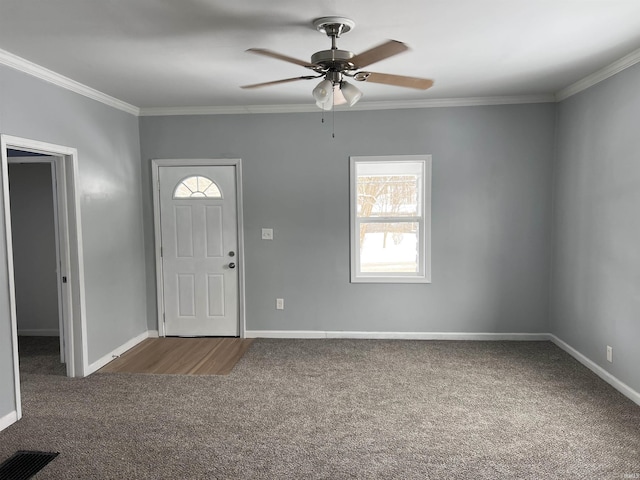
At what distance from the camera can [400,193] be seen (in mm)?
4762

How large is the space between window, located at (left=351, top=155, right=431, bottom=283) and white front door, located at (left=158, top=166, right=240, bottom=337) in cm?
134

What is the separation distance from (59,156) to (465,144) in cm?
376

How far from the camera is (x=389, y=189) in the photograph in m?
4.78

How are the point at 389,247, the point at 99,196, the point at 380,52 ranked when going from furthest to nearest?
the point at 389,247 → the point at 99,196 → the point at 380,52

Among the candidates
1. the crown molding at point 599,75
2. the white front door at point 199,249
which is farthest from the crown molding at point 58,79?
the crown molding at point 599,75

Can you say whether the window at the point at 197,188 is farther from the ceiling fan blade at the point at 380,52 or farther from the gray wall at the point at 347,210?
the ceiling fan blade at the point at 380,52

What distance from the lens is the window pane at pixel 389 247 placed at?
4.79 metres

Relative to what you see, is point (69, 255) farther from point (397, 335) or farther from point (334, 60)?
point (397, 335)

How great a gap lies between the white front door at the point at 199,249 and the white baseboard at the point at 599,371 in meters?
3.34

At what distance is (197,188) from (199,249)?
667mm

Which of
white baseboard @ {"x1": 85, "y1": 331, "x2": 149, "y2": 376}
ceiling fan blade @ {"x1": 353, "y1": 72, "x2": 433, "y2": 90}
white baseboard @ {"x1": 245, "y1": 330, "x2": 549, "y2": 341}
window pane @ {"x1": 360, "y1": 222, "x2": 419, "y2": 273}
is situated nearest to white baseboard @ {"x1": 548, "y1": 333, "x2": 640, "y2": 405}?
white baseboard @ {"x1": 245, "y1": 330, "x2": 549, "y2": 341}

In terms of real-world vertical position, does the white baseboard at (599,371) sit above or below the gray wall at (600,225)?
below

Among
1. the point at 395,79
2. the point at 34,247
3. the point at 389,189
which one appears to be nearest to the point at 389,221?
the point at 389,189

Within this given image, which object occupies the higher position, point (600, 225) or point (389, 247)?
point (600, 225)
